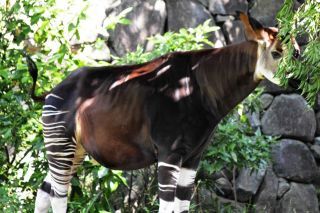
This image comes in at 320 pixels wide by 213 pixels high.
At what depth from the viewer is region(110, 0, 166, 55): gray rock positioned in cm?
630

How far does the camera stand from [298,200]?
6492 millimetres

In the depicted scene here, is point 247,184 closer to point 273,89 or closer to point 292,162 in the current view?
point 292,162

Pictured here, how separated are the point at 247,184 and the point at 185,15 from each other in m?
1.76

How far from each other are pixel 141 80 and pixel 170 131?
0.38 m

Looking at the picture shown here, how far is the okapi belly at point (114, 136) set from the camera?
11.9ft

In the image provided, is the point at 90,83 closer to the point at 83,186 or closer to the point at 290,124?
the point at 83,186

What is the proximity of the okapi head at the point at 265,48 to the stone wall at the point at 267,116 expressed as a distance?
111 inches

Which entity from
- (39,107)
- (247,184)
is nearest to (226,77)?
(39,107)

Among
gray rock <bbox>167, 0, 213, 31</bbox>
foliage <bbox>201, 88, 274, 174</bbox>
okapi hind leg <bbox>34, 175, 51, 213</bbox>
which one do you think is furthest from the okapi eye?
gray rock <bbox>167, 0, 213, 31</bbox>

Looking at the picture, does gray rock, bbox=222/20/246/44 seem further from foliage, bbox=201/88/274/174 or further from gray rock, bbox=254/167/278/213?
foliage, bbox=201/88/274/174

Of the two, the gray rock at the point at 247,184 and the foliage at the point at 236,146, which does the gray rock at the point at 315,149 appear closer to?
the gray rock at the point at 247,184

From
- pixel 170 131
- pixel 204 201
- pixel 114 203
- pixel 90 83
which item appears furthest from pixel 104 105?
pixel 204 201

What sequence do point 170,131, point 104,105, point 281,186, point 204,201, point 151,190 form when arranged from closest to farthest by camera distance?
point 170,131 → point 104,105 → point 151,190 → point 204,201 → point 281,186

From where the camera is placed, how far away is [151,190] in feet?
17.4
